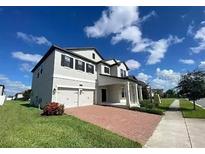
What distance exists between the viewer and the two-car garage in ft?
55.0

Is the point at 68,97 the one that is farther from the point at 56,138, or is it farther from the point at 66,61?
the point at 56,138

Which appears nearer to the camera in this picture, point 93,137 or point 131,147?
point 131,147

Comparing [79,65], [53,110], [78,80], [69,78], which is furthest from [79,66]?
[53,110]

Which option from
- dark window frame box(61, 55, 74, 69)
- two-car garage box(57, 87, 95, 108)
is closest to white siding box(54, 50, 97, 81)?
dark window frame box(61, 55, 74, 69)

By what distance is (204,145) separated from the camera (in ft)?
21.1

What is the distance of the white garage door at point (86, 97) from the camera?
19.6 metres

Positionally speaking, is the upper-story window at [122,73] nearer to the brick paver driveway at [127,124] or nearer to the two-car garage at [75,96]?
the two-car garage at [75,96]

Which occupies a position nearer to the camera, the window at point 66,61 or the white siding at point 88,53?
the window at point 66,61

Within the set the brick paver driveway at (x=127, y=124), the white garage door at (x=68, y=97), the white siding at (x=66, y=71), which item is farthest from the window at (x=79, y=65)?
the brick paver driveway at (x=127, y=124)

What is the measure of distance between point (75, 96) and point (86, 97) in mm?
2331

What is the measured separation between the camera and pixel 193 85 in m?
20.7
